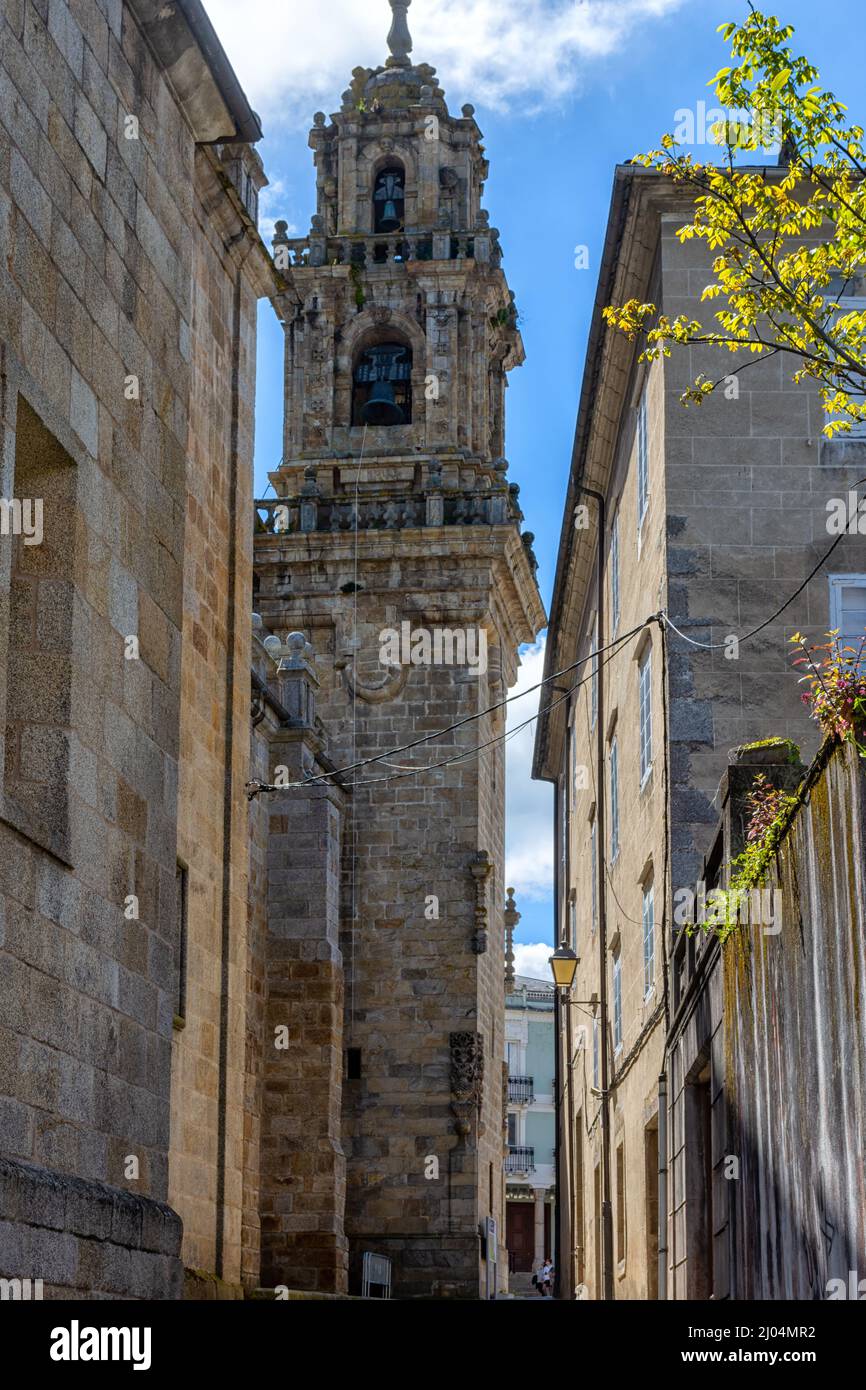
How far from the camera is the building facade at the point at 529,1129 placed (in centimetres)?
7044

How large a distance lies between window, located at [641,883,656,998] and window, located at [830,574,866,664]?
3225mm

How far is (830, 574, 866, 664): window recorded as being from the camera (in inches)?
696

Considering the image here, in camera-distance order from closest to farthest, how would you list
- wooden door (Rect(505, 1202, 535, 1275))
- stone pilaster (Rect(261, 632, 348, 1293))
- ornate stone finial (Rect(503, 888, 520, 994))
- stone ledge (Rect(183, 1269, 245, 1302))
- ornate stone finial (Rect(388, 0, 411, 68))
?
stone ledge (Rect(183, 1269, 245, 1302)) → stone pilaster (Rect(261, 632, 348, 1293)) → ornate stone finial (Rect(388, 0, 411, 68)) → ornate stone finial (Rect(503, 888, 520, 994)) → wooden door (Rect(505, 1202, 535, 1275))

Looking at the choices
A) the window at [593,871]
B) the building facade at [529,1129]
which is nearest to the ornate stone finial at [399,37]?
the window at [593,871]

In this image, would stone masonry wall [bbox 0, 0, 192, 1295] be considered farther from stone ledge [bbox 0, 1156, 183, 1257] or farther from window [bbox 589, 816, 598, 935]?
window [bbox 589, 816, 598, 935]

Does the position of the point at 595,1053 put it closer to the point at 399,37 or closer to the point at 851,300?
the point at 851,300

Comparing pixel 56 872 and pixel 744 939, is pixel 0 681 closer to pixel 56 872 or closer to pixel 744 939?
pixel 56 872

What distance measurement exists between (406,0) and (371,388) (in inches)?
392

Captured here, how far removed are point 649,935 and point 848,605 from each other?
3.98 meters

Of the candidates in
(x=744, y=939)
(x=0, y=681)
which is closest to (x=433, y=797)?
(x=744, y=939)

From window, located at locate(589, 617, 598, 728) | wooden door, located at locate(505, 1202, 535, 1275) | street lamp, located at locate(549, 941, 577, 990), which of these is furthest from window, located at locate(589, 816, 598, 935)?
wooden door, located at locate(505, 1202, 535, 1275)

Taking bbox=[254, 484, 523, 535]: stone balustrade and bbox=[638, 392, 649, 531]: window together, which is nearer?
bbox=[638, 392, 649, 531]: window

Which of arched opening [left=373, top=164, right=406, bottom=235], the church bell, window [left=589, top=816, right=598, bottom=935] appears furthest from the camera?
arched opening [left=373, top=164, right=406, bottom=235]

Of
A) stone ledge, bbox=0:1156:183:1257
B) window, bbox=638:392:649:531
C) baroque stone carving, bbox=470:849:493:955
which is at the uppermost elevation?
window, bbox=638:392:649:531
